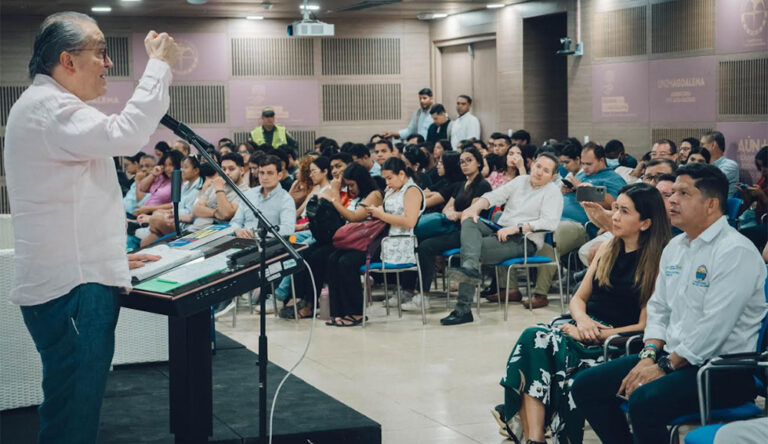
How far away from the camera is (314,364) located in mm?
6445

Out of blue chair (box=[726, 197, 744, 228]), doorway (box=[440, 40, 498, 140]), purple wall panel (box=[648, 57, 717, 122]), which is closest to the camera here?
blue chair (box=[726, 197, 744, 228])

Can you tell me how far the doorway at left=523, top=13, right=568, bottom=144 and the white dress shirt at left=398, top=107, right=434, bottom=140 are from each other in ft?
5.38

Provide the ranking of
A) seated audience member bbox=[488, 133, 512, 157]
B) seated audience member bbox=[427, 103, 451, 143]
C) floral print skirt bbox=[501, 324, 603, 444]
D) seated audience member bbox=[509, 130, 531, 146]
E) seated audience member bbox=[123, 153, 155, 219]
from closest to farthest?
floral print skirt bbox=[501, 324, 603, 444]
seated audience member bbox=[488, 133, 512, 157]
seated audience member bbox=[123, 153, 155, 219]
seated audience member bbox=[509, 130, 531, 146]
seated audience member bbox=[427, 103, 451, 143]

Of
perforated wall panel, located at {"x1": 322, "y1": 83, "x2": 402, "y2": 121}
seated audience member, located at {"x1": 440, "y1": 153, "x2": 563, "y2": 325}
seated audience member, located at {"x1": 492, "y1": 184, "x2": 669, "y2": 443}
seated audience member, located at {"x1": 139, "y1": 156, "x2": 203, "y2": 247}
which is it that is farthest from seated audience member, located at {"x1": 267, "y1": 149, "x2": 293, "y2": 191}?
perforated wall panel, located at {"x1": 322, "y1": 83, "x2": 402, "y2": 121}

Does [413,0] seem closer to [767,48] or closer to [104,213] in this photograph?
[767,48]

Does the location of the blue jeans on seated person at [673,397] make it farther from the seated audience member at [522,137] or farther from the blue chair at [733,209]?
the seated audience member at [522,137]

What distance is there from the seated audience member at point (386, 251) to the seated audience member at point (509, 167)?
47.9 inches

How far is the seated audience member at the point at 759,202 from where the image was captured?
780 cm

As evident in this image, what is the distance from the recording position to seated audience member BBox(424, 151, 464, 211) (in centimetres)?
870

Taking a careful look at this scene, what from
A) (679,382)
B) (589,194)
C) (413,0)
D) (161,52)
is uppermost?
(413,0)

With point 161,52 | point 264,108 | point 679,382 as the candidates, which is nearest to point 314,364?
point 679,382

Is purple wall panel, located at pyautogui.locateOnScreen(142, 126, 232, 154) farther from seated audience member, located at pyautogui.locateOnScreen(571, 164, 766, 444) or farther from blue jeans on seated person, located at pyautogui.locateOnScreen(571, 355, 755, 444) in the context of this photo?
blue jeans on seated person, located at pyautogui.locateOnScreen(571, 355, 755, 444)

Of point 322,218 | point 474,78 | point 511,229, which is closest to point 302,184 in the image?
point 322,218

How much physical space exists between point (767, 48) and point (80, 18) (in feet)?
27.9
